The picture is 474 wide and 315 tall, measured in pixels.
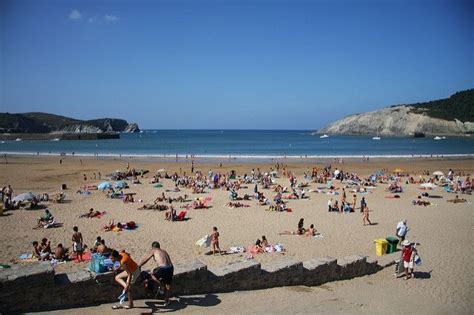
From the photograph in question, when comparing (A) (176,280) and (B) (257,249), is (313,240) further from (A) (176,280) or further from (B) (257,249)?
(A) (176,280)

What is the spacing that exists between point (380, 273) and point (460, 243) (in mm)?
5242

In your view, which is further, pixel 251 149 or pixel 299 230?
pixel 251 149

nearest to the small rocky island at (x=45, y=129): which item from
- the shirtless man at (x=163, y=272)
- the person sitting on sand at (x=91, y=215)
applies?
the person sitting on sand at (x=91, y=215)

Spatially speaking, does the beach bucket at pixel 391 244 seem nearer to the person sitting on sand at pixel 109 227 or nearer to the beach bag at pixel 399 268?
the beach bag at pixel 399 268

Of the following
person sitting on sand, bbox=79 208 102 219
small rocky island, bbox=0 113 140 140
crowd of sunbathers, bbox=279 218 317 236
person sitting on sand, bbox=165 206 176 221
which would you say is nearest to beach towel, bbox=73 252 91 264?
person sitting on sand, bbox=165 206 176 221

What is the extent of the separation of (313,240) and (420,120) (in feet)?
430

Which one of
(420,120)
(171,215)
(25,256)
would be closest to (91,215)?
(171,215)

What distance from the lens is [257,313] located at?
6.68 metres

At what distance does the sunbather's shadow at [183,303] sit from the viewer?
654 cm

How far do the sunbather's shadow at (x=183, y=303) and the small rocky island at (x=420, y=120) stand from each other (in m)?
127

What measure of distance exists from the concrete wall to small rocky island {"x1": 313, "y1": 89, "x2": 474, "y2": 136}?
12442 cm

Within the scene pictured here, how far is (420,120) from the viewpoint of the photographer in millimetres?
130250

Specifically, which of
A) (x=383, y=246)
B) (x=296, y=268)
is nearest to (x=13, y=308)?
(x=296, y=268)

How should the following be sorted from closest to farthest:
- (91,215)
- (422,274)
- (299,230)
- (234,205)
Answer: (422,274), (299,230), (91,215), (234,205)
